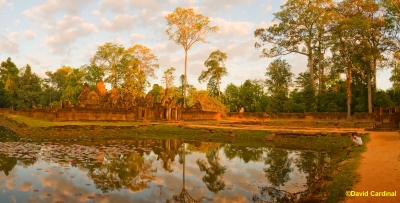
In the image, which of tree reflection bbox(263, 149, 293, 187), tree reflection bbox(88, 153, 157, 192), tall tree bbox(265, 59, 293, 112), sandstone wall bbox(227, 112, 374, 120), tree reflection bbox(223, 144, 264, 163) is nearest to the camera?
tree reflection bbox(88, 153, 157, 192)

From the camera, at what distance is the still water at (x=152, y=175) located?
7699 mm

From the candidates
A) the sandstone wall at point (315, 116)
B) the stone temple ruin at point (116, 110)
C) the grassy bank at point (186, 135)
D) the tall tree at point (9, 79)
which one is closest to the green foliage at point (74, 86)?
the stone temple ruin at point (116, 110)

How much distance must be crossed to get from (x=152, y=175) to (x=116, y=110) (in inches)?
881

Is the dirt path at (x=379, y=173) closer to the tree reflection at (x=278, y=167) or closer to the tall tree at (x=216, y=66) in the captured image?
the tree reflection at (x=278, y=167)

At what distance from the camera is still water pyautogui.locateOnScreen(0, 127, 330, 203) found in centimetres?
770

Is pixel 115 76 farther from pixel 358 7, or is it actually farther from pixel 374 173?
pixel 374 173

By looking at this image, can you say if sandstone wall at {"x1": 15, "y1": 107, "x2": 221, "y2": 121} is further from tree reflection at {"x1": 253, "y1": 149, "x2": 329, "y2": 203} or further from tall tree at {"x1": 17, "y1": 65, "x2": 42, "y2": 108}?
tall tree at {"x1": 17, "y1": 65, "x2": 42, "y2": 108}

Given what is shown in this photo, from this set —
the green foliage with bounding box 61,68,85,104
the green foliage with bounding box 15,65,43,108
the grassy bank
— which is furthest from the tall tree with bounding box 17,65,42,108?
the grassy bank

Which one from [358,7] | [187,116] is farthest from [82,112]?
[358,7]

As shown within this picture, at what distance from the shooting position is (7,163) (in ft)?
36.6

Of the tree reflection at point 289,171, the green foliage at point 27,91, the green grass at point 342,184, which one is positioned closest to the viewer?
the green grass at point 342,184

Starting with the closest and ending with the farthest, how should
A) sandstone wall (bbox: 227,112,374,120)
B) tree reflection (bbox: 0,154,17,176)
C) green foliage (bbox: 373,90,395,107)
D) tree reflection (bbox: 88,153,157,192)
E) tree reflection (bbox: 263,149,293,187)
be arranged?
tree reflection (bbox: 88,153,157,192)
tree reflection (bbox: 263,149,293,187)
tree reflection (bbox: 0,154,17,176)
sandstone wall (bbox: 227,112,374,120)
green foliage (bbox: 373,90,395,107)

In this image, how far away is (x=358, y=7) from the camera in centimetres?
3581

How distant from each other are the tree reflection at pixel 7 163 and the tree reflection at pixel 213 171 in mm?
6265
